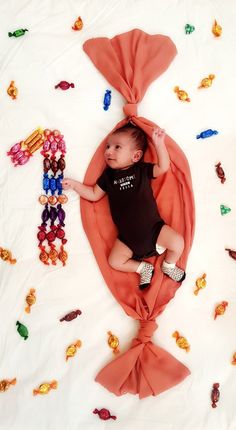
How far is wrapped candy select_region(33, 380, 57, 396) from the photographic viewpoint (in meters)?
1.32

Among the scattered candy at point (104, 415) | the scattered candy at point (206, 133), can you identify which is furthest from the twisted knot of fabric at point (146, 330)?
the scattered candy at point (206, 133)

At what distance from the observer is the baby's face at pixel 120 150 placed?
4.40 feet

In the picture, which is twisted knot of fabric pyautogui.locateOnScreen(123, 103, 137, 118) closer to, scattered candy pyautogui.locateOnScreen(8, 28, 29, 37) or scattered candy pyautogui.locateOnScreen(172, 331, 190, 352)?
scattered candy pyautogui.locateOnScreen(8, 28, 29, 37)

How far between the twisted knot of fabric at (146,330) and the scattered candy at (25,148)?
619 millimetres

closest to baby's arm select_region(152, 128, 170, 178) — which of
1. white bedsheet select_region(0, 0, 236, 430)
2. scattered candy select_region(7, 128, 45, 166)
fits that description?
white bedsheet select_region(0, 0, 236, 430)

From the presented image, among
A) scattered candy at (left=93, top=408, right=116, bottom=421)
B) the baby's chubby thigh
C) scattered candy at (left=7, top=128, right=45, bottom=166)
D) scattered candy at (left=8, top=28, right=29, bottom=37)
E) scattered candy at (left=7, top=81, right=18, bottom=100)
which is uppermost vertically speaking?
scattered candy at (left=8, top=28, right=29, bottom=37)

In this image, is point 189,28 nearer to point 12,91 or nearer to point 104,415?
point 12,91

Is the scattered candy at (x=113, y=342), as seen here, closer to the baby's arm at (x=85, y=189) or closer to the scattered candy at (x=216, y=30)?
the baby's arm at (x=85, y=189)

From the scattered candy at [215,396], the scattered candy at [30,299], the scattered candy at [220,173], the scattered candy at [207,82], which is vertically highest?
the scattered candy at [207,82]

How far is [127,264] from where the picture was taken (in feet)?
4.54

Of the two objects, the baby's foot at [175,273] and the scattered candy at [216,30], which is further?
the scattered candy at [216,30]

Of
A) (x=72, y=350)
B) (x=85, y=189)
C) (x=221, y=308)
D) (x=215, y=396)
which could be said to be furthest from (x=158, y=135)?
(x=215, y=396)

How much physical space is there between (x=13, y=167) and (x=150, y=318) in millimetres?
625

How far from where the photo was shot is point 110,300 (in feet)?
4.55
